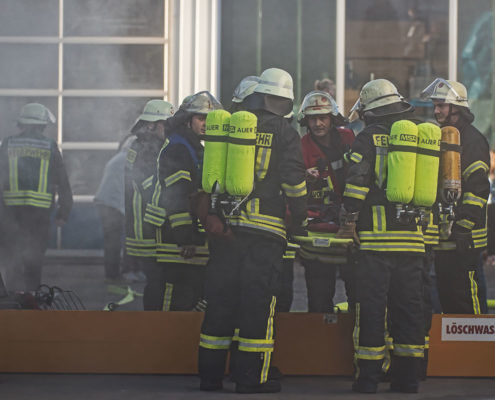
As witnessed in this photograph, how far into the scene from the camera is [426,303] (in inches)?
218

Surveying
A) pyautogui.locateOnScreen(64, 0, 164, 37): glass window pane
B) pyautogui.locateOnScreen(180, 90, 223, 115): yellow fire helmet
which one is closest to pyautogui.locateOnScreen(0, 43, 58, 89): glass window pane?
pyautogui.locateOnScreen(64, 0, 164, 37): glass window pane

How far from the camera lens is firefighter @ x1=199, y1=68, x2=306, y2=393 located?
5.15 metres

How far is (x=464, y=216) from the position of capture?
5879 mm

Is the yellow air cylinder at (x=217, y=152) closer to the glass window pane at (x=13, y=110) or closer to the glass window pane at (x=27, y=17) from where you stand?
the glass window pane at (x=27, y=17)

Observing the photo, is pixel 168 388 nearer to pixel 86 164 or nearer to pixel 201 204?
pixel 201 204

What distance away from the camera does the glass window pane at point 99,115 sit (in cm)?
1087

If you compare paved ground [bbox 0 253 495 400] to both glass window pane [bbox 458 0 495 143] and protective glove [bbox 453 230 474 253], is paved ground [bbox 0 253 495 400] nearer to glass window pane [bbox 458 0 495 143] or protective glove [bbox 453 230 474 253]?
protective glove [bbox 453 230 474 253]

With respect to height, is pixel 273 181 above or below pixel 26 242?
above

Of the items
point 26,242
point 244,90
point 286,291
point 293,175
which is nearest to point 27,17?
point 26,242

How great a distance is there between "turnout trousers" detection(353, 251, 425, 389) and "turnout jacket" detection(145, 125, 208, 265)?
40.9 inches

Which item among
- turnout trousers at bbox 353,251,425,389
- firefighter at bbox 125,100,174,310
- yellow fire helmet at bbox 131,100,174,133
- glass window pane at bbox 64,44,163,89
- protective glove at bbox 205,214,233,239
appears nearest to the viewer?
protective glove at bbox 205,214,233,239

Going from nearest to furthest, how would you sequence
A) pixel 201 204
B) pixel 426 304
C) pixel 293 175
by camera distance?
1. pixel 293 175
2. pixel 201 204
3. pixel 426 304

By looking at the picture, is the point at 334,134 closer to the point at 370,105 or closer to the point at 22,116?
the point at 370,105

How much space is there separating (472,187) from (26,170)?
3659 millimetres
